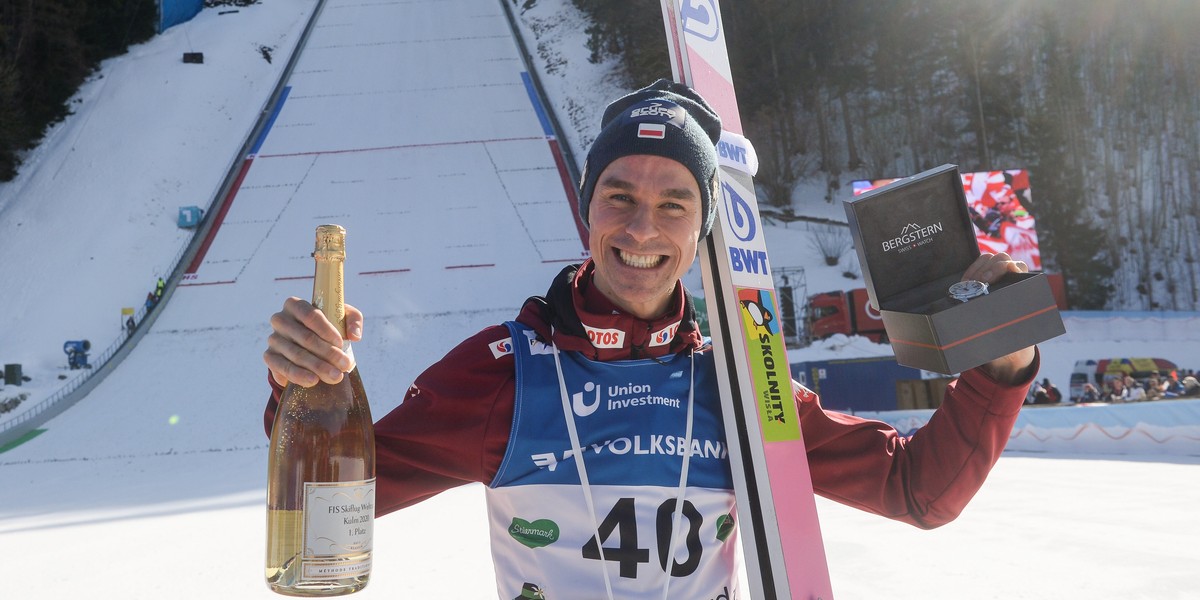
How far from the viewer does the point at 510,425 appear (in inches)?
63.7

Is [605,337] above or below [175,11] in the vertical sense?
above

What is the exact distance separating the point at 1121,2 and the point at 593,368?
31.1 m

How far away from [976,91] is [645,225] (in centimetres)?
2634

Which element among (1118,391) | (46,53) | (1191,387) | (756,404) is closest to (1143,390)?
(1118,391)

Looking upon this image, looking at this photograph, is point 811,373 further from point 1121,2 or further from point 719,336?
point 1121,2

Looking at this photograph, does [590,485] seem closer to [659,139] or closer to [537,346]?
[537,346]

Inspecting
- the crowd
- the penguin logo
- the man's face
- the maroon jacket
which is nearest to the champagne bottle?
the maroon jacket

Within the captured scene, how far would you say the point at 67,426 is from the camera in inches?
400

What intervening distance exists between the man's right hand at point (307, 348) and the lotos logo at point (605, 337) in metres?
0.51

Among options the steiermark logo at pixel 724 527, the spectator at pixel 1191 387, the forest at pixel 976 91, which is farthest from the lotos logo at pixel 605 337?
the forest at pixel 976 91

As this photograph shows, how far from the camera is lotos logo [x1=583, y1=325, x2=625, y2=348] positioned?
1663 millimetres

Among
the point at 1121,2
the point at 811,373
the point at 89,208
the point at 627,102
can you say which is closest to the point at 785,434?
the point at 627,102

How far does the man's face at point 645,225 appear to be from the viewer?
1.58 metres

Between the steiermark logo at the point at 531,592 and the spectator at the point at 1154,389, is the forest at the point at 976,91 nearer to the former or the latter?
the spectator at the point at 1154,389
